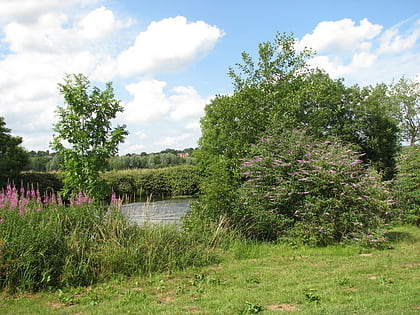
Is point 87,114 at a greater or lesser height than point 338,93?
lesser

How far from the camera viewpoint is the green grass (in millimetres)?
5012

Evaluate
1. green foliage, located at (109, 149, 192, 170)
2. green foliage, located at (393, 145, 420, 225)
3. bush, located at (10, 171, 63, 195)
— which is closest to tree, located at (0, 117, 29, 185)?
bush, located at (10, 171, 63, 195)

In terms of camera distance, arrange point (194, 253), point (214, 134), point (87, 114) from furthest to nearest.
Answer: point (214, 134) → point (87, 114) → point (194, 253)

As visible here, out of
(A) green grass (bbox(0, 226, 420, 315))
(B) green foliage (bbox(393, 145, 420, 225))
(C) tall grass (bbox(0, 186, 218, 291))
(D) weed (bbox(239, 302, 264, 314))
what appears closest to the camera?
(D) weed (bbox(239, 302, 264, 314))

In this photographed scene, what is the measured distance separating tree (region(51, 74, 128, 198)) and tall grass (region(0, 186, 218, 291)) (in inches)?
75.1

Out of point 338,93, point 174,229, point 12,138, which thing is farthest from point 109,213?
point 338,93

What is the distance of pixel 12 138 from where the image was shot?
27.1 m

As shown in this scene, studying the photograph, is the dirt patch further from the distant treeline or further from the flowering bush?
the distant treeline

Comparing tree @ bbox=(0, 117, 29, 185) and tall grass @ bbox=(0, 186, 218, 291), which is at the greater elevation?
tree @ bbox=(0, 117, 29, 185)

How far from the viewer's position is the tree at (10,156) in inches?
1000

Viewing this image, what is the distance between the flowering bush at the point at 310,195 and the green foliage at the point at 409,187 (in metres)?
3.56

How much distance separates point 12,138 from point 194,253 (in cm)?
2379

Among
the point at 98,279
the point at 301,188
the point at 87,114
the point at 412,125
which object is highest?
the point at 412,125

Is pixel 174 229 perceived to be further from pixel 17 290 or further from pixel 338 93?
pixel 338 93
